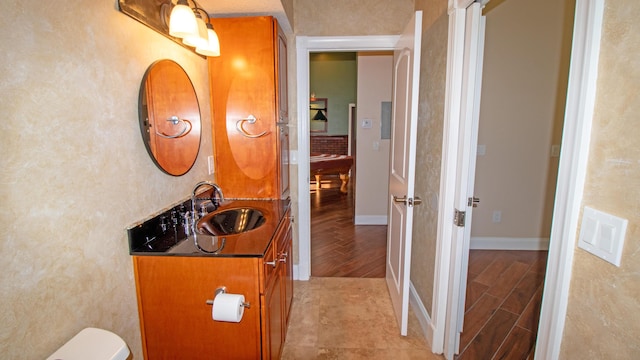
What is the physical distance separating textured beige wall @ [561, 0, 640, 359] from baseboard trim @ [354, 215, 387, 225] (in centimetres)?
368

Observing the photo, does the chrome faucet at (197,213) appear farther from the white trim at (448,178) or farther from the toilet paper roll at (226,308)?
the white trim at (448,178)

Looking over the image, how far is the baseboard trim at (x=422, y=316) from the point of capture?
1.96 m

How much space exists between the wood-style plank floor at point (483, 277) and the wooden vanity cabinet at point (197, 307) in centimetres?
140

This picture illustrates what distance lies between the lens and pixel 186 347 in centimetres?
136

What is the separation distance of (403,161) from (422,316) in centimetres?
115

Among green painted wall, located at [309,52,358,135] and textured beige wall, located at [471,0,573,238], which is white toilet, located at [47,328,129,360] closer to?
textured beige wall, located at [471,0,573,238]

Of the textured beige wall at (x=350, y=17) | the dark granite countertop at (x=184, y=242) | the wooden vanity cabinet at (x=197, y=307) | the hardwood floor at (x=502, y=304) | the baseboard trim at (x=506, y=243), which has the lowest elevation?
the hardwood floor at (x=502, y=304)

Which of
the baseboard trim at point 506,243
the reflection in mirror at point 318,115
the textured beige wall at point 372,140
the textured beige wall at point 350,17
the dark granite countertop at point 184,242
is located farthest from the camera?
the reflection in mirror at point 318,115

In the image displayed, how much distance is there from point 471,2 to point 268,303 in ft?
5.88

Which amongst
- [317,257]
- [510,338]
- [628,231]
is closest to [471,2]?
[628,231]

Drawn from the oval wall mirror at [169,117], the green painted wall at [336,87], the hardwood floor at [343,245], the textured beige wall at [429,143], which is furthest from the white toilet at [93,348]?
the green painted wall at [336,87]

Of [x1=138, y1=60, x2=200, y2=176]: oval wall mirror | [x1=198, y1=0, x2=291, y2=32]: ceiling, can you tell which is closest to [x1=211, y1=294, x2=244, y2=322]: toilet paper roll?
[x1=138, y1=60, x2=200, y2=176]: oval wall mirror

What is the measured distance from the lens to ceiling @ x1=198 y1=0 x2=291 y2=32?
1845 mm

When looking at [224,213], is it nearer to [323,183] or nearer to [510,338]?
[510,338]
